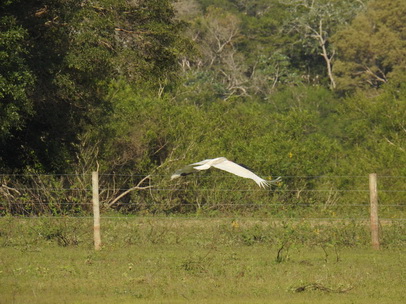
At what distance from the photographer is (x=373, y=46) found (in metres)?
38.8

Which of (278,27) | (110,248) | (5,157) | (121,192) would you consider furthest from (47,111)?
(278,27)

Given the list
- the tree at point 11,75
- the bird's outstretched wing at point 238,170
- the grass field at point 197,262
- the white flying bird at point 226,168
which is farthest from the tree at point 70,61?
the bird's outstretched wing at point 238,170

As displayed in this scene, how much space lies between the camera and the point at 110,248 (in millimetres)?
11758

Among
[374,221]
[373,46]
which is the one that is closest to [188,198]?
[374,221]

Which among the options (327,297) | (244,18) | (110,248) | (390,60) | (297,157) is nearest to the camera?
(327,297)

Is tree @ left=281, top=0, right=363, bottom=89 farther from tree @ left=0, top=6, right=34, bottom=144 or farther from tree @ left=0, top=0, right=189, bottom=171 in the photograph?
tree @ left=0, top=6, right=34, bottom=144

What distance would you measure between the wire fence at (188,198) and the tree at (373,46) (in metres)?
20.2

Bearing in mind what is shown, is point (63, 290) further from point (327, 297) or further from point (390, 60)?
point (390, 60)

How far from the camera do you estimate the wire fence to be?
14188 millimetres

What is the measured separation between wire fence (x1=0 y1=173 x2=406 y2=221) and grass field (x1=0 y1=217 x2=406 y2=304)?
58 centimetres

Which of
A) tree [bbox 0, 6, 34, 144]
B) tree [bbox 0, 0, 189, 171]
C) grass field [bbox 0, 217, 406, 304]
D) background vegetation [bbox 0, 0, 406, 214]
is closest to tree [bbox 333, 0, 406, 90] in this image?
background vegetation [bbox 0, 0, 406, 214]

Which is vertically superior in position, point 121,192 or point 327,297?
point 327,297

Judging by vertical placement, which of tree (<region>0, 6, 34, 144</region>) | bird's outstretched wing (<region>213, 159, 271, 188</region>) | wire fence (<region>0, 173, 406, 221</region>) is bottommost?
wire fence (<region>0, 173, 406, 221</region>)

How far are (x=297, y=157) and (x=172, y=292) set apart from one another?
13.0 meters
